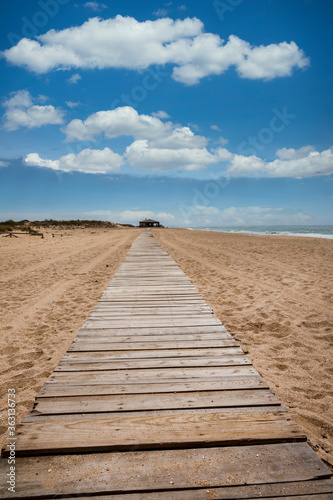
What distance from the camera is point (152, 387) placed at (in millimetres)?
2186

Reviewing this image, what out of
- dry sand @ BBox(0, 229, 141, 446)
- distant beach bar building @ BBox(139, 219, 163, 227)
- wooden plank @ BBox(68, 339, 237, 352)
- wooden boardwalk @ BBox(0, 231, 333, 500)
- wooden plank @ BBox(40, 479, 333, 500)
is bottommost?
dry sand @ BBox(0, 229, 141, 446)

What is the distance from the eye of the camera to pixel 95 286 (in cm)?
712

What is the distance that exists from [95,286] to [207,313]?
A: 413 centimetres

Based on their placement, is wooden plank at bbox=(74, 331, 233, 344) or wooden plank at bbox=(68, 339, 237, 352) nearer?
wooden plank at bbox=(68, 339, 237, 352)

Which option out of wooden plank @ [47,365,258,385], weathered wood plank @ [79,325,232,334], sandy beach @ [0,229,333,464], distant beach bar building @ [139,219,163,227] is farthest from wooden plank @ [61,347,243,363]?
distant beach bar building @ [139,219,163,227]

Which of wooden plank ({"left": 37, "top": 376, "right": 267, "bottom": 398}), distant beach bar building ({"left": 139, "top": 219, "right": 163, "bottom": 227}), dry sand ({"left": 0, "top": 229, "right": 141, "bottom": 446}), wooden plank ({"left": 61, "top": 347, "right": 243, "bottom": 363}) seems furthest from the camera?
distant beach bar building ({"left": 139, "top": 219, "right": 163, "bottom": 227})

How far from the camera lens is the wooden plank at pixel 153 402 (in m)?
1.94

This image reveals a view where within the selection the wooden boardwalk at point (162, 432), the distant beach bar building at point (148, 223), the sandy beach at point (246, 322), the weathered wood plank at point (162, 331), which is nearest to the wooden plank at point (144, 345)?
the wooden boardwalk at point (162, 432)

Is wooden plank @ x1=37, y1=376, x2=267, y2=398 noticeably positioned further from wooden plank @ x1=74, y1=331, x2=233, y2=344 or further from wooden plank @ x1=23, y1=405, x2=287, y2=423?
wooden plank @ x1=74, y1=331, x2=233, y2=344

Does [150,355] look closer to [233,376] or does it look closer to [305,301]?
[233,376]

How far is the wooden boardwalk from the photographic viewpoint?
55.1 inches

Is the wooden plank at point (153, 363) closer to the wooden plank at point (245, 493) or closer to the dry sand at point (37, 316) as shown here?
the dry sand at point (37, 316)

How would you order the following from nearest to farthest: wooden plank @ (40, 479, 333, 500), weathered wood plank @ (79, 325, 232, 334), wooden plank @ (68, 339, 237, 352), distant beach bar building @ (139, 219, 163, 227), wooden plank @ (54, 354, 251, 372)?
wooden plank @ (40, 479, 333, 500) → wooden plank @ (54, 354, 251, 372) → wooden plank @ (68, 339, 237, 352) → weathered wood plank @ (79, 325, 232, 334) → distant beach bar building @ (139, 219, 163, 227)

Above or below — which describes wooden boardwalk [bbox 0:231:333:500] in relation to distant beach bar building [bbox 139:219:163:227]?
below
